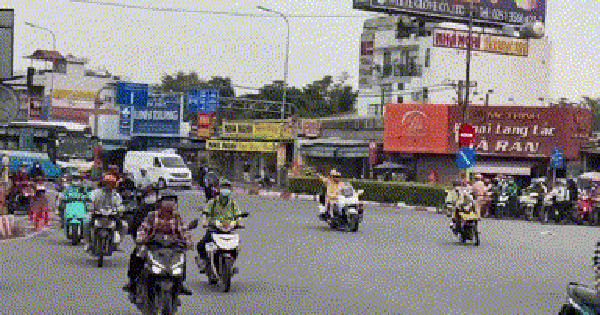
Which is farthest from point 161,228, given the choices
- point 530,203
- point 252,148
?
point 252,148

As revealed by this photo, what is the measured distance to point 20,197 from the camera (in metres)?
27.5

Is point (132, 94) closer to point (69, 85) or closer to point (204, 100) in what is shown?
point (204, 100)

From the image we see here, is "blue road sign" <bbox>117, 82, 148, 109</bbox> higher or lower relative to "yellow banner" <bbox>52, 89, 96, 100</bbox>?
lower

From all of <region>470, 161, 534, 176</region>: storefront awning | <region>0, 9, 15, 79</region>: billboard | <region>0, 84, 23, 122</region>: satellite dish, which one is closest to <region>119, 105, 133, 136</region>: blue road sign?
<region>470, 161, 534, 176</region>: storefront awning

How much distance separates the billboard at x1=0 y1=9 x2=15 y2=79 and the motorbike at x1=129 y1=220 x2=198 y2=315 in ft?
44.7

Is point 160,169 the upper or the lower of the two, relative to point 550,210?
upper

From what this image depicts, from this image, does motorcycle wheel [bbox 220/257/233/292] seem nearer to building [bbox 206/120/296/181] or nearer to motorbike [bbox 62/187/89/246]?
motorbike [bbox 62/187/89/246]

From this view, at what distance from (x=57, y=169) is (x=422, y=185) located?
19.8 meters

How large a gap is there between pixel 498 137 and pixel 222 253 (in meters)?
47.0

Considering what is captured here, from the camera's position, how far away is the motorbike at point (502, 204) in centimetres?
4034

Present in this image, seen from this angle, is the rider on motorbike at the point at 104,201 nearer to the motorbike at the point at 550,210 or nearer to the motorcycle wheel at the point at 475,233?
the motorcycle wheel at the point at 475,233

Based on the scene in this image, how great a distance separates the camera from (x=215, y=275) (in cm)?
1398

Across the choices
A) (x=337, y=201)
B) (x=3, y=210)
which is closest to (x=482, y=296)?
(x=3, y=210)

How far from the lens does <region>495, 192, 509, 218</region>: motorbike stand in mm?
40344
